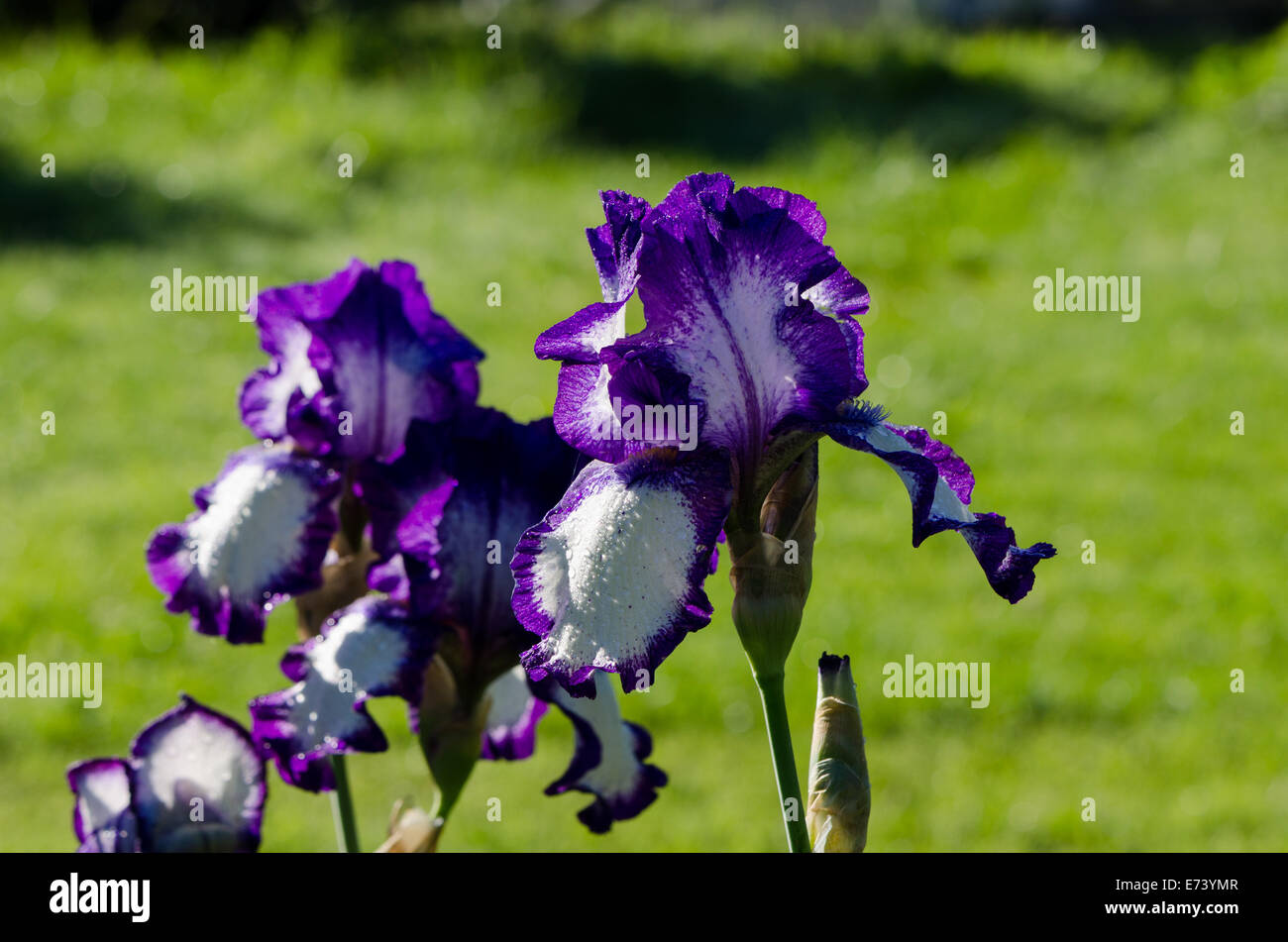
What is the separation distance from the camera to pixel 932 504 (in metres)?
1.01

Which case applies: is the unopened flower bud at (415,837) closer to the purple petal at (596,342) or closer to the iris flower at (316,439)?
the iris flower at (316,439)

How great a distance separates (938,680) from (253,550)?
9.71ft

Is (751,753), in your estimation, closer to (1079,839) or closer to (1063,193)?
(1079,839)

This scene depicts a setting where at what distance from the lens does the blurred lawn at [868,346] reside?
3742mm

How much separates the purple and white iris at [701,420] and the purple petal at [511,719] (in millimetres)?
480

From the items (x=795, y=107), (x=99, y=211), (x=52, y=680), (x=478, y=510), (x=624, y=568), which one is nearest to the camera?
(x=624, y=568)

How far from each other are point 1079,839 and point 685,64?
623cm

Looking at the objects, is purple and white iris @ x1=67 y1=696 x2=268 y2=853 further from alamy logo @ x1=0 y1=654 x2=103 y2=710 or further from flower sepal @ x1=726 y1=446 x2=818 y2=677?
alamy logo @ x1=0 y1=654 x2=103 y2=710

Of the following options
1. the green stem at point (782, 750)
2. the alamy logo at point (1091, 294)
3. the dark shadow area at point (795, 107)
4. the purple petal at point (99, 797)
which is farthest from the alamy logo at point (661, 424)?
the dark shadow area at point (795, 107)

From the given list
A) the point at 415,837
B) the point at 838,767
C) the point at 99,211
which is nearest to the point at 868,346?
the point at 99,211

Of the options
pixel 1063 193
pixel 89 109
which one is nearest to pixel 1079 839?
pixel 1063 193

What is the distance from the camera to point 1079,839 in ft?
11.1
